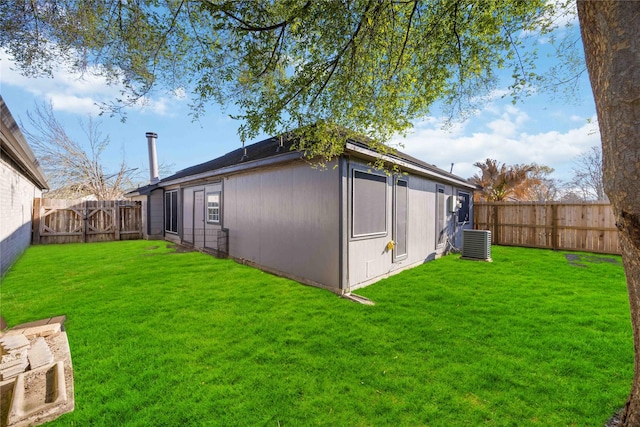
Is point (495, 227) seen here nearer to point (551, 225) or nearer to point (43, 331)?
point (551, 225)

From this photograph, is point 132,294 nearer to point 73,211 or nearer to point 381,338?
point 381,338

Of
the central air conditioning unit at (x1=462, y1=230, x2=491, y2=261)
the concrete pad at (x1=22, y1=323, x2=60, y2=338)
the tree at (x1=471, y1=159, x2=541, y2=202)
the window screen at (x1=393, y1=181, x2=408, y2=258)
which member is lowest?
the concrete pad at (x1=22, y1=323, x2=60, y2=338)

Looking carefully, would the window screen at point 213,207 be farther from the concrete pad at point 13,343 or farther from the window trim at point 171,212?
the concrete pad at point 13,343

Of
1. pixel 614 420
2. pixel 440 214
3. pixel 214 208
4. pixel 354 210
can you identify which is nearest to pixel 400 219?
pixel 354 210

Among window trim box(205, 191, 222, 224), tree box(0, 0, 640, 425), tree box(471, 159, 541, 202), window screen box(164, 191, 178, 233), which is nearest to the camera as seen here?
tree box(0, 0, 640, 425)

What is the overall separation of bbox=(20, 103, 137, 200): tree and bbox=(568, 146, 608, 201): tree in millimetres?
32670

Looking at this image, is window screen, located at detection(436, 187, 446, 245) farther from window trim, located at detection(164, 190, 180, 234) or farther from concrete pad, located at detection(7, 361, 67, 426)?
window trim, located at detection(164, 190, 180, 234)

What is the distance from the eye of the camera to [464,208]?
33.4ft

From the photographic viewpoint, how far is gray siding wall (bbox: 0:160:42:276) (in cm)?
561

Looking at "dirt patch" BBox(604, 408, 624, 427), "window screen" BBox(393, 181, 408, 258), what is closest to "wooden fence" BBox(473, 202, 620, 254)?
"window screen" BBox(393, 181, 408, 258)

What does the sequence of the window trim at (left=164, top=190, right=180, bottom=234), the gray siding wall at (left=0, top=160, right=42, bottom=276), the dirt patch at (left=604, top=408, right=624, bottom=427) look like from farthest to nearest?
1. the window trim at (left=164, top=190, right=180, bottom=234)
2. the gray siding wall at (left=0, top=160, right=42, bottom=276)
3. the dirt patch at (left=604, top=408, right=624, bottom=427)

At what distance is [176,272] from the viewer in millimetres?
6219

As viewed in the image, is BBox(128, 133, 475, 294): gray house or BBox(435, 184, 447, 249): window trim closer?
BBox(128, 133, 475, 294): gray house

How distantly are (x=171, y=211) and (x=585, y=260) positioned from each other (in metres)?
14.6
